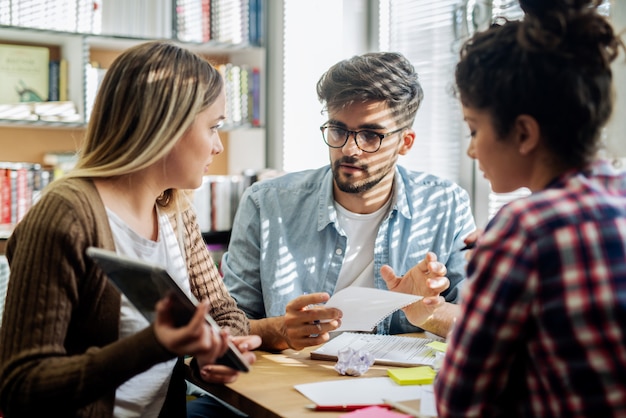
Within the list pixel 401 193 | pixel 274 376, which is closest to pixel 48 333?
pixel 274 376

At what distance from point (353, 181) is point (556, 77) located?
109 cm

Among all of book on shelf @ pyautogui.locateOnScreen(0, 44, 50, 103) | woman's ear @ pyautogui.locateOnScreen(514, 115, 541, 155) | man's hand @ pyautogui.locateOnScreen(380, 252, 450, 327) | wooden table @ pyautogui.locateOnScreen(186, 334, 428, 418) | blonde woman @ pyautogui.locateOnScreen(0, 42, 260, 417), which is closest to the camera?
woman's ear @ pyautogui.locateOnScreen(514, 115, 541, 155)

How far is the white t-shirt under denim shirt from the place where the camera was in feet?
4.21

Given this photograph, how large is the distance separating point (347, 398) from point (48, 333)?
0.53m

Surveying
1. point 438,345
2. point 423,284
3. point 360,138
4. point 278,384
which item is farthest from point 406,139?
point 278,384

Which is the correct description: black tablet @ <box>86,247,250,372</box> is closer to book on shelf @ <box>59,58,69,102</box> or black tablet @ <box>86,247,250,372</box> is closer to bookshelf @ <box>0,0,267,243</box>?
bookshelf @ <box>0,0,267,243</box>

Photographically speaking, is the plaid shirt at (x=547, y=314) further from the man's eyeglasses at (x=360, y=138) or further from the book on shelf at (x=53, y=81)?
the book on shelf at (x=53, y=81)

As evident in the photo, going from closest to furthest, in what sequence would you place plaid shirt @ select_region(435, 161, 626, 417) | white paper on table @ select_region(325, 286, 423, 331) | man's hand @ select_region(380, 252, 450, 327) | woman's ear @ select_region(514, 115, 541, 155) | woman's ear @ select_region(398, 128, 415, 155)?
plaid shirt @ select_region(435, 161, 626, 417) → woman's ear @ select_region(514, 115, 541, 155) → white paper on table @ select_region(325, 286, 423, 331) → man's hand @ select_region(380, 252, 450, 327) → woman's ear @ select_region(398, 128, 415, 155)

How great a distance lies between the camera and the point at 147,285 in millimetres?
1041

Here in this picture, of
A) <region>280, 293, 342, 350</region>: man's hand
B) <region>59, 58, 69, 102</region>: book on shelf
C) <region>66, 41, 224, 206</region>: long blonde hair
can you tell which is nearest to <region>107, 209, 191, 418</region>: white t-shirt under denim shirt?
<region>66, 41, 224, 206</region>: long blonde hair

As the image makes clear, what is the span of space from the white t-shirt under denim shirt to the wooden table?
10 cm

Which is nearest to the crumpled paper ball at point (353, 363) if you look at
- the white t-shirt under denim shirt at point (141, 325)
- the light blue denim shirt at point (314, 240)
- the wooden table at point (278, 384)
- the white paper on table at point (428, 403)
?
the wooden table at point (278, 384)

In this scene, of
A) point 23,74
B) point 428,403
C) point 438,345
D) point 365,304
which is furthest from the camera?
point 23,74

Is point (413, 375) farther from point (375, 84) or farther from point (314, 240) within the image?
point (375, 84)
